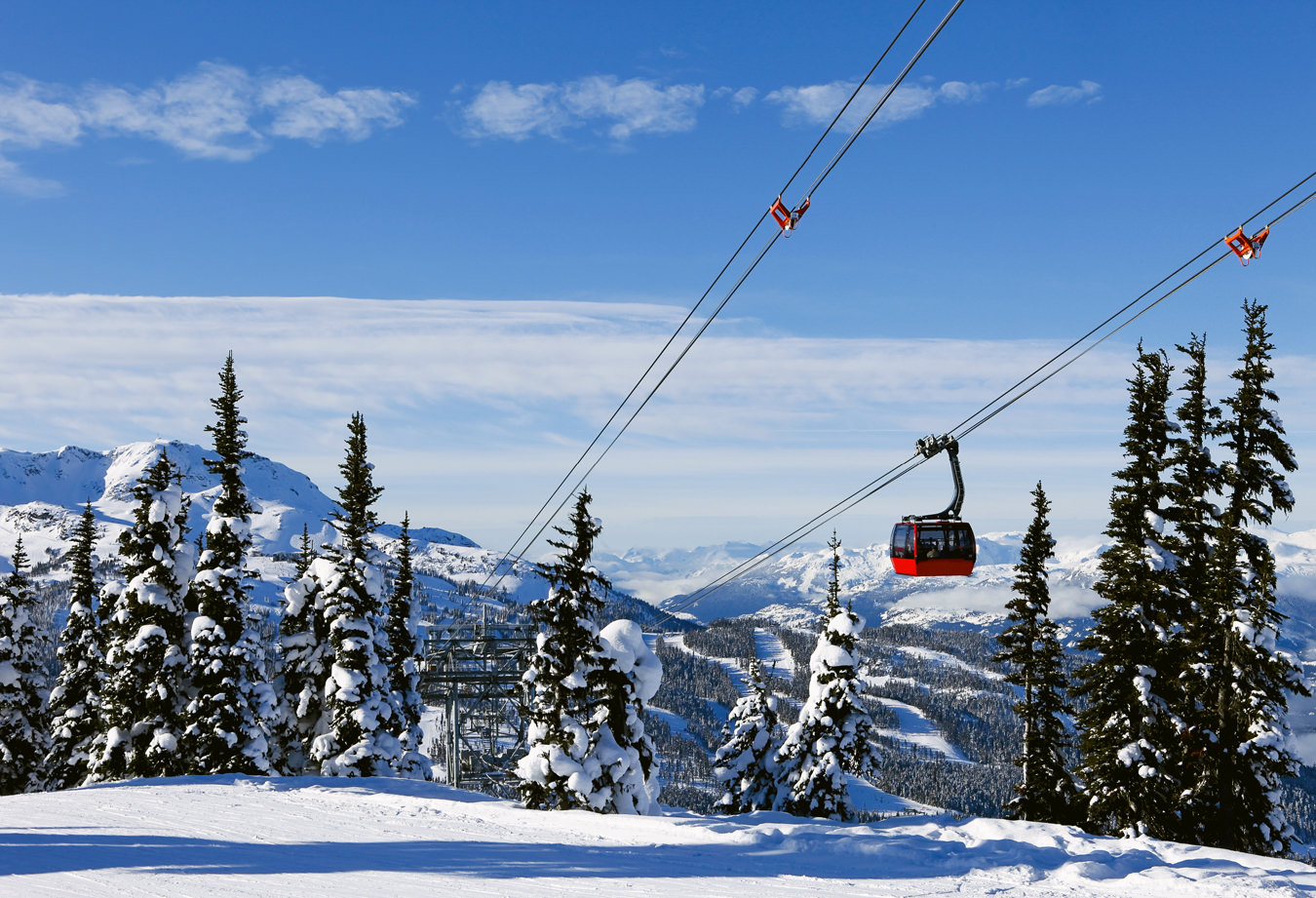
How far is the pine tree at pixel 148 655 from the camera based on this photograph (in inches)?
1229

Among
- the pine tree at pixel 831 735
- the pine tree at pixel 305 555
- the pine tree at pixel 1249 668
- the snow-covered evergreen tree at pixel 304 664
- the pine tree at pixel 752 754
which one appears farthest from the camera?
the pine tree at pixel 752 754

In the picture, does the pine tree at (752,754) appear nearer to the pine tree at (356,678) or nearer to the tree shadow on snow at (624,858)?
the pine tree at (356,678)

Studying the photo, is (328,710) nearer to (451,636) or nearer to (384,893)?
(451,636)

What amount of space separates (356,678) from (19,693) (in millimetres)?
16792

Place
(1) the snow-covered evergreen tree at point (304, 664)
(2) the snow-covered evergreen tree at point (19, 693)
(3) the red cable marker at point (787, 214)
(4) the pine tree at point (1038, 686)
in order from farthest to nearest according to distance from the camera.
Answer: (2) the snow-covered evergreen tree at point (19, 693) → (4) the pine tree at point (1038, 686) → (1) the snow-covered evergreen tree at point (304, 664) → (3) the red cable marker at point (787, 214)

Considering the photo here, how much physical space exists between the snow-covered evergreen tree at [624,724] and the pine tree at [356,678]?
325 inches

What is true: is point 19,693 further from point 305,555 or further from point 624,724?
point 624,724

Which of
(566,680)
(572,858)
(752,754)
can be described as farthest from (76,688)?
(572,858)

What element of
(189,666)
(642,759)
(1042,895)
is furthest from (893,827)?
(189,666)

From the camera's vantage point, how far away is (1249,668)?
26.6m

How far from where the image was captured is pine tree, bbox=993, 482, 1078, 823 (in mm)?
34688

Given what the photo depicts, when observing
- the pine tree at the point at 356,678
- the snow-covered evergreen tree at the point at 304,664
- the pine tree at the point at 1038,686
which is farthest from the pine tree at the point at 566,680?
the pine tree at the point at 1038,686

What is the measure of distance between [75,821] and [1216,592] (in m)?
30.4

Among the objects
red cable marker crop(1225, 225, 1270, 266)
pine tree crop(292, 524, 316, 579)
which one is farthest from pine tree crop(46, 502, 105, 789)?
red cable marker crop(1225, 225, 1270, 266)
